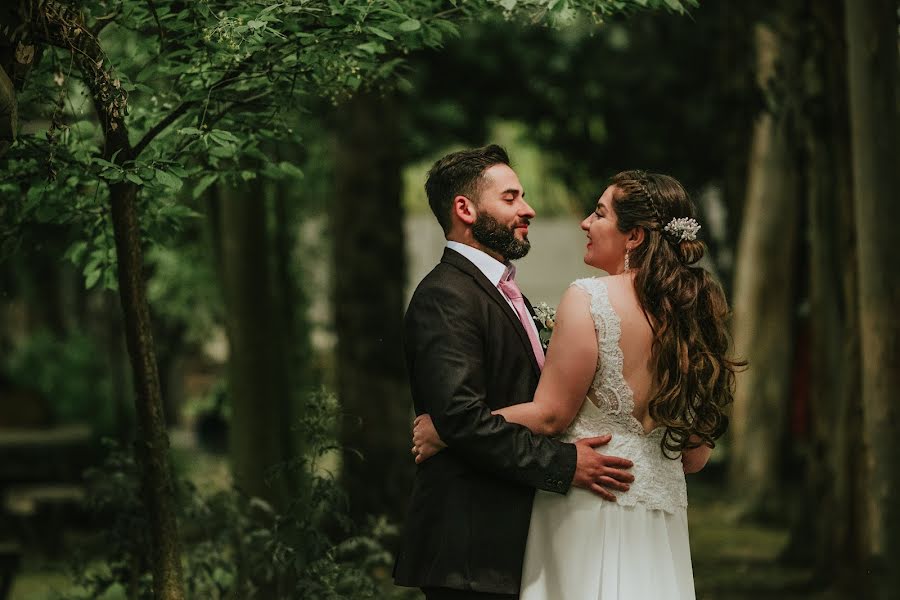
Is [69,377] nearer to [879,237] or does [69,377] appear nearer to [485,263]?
[879,237]

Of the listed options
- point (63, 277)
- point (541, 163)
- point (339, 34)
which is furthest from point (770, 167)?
point (63, 277)

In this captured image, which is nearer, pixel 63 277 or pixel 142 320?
pixel 142 320

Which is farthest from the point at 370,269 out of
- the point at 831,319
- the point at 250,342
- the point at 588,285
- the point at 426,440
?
the point at 588,285

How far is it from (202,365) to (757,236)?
22266mm

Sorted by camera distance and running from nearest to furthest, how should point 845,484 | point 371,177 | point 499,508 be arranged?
point 499,508, point 845,484, point 371,177

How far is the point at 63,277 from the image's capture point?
28.2 meters

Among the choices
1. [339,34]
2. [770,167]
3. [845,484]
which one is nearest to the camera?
[339,34]

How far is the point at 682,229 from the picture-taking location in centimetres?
511

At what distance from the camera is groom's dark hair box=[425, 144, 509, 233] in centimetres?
532

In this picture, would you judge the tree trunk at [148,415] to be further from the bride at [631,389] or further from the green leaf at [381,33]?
the bride at [631,389]

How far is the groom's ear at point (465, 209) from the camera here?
17.4 feet

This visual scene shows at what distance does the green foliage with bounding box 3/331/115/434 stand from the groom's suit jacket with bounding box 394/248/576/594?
43.2ft

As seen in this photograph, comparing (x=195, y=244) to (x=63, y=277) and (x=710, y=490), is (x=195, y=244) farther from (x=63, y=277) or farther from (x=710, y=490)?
(x=63, y=277)

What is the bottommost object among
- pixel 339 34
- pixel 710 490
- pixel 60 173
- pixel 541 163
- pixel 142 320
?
pixel 710 490
